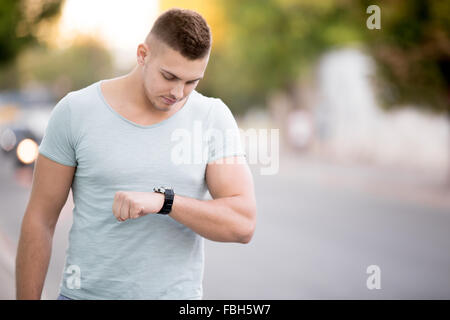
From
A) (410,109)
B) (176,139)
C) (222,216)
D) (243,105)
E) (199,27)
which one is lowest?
(222,216)

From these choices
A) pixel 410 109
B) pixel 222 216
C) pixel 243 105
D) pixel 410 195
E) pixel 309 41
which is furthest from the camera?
pixel 243 105

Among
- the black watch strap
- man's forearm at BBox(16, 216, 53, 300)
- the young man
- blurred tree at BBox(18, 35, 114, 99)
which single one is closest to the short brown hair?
the young man

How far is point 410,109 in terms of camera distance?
20.2 metres

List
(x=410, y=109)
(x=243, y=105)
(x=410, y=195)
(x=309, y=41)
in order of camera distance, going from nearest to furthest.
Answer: (x=410, y=195)
(x=410, y=109)
(x=309, y=41)
(x=243, y=105)

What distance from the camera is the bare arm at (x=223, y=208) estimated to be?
214 centimetres

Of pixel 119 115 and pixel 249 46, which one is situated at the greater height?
pixel 249 46

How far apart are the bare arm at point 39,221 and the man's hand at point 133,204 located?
39cm

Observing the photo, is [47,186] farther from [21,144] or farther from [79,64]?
[79,64]

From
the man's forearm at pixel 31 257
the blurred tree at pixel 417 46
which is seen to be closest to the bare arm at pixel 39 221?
the man's forearm at pixel 31 257

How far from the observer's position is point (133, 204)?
1.96 metres

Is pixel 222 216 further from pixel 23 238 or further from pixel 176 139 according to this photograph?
pixel 23 238

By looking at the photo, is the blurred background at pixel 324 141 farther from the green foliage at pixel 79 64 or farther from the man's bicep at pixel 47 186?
the green foliage at pixel 79 64
